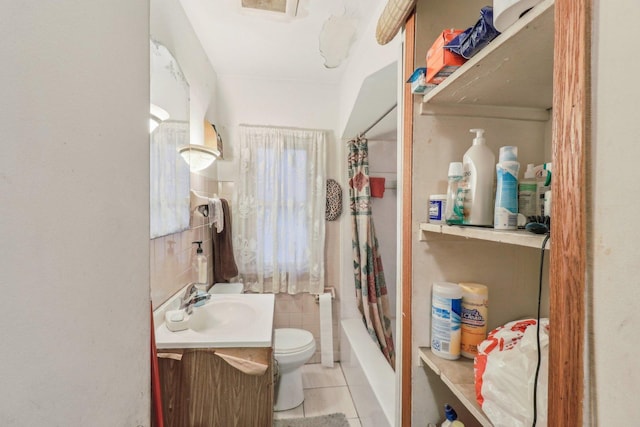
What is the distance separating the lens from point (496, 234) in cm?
58

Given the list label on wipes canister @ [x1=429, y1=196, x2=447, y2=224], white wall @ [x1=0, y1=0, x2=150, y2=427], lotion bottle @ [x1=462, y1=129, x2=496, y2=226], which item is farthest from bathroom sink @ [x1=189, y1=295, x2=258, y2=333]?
lotion bottle @ [x1=462, y1=129, x2=496, y2=226]

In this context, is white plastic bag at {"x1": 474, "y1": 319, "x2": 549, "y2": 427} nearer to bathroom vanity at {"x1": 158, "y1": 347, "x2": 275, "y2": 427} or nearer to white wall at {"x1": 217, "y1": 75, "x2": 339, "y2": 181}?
bathroom vanity at {"x1": 158, "y1": 347, "x2": 275, "y2": 427}

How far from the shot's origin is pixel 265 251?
246 centimetres

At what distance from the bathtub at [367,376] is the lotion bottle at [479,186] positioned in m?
1.04

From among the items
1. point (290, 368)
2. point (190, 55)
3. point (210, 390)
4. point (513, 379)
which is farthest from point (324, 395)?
point (190, 55)

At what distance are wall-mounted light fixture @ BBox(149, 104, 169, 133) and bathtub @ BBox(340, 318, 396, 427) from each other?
1668mm

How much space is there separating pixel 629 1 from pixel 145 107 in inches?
31.0

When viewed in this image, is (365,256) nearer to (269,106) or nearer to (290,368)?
(290,368)

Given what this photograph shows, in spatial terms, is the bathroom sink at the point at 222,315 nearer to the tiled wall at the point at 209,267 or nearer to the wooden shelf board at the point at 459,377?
the tiled wall at the point at 209,267

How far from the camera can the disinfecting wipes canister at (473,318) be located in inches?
32.1

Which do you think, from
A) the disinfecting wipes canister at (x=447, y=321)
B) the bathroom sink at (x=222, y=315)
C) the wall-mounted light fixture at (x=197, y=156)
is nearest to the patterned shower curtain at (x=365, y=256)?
the bathroom sink at (x=222, y=315)

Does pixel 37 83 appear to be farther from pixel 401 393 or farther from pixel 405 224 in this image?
pixel 401 393

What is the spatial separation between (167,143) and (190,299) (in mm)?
799

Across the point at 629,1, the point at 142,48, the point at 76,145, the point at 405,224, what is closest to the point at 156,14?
the point at 142,48
